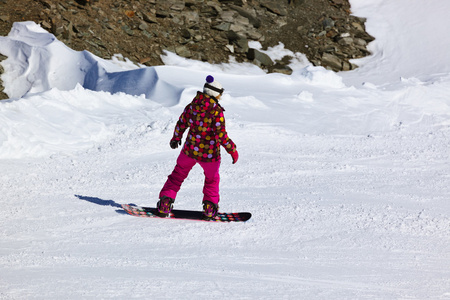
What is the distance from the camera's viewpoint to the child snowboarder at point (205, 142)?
5020 mm

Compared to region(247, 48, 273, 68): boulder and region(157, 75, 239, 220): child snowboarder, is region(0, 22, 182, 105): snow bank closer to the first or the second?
region(157, 75, 239, 220): child snowboarder

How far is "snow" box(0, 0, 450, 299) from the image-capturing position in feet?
13.2

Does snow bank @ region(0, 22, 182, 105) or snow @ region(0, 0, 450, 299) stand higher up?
snow bank @ region(0, 22, 182, 105)

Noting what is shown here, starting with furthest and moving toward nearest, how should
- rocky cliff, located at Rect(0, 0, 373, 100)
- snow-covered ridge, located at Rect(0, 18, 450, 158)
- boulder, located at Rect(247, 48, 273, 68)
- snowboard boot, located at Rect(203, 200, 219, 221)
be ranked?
boulder, located at Rect(247, 48, 273, 68)
rocky cliff, located at Rect(0, 0, 373, 100)
snow-covered ridge, located at Rect(0, 18, 450, 158)
snowboard boot, located at Rect(203, 200, 219, 221)

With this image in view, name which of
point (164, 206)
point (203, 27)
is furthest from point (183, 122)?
point (203, 27)

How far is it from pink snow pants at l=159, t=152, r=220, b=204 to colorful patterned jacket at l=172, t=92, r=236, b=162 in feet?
0.24

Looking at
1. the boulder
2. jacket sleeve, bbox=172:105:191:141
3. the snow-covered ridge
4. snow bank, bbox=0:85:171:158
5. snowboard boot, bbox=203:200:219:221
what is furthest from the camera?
the boulder

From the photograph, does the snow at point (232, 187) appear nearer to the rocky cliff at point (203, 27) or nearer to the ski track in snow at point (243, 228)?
the ski track in snow at point (243, 228)

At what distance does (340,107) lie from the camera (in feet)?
33.4

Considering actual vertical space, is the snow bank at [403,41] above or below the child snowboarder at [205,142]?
above

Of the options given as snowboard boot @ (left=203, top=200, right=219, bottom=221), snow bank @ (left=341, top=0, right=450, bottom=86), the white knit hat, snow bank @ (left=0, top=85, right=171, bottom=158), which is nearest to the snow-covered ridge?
snow bank @ (left=0, top=85, right=171, bottom=158)

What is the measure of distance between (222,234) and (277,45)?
1441 centimetres

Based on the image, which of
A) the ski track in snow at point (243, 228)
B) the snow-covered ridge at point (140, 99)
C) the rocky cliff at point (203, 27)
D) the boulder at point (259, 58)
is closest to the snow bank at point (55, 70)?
the snow-covered ridge at point (140, 99)

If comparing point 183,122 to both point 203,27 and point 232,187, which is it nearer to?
point 232,187
